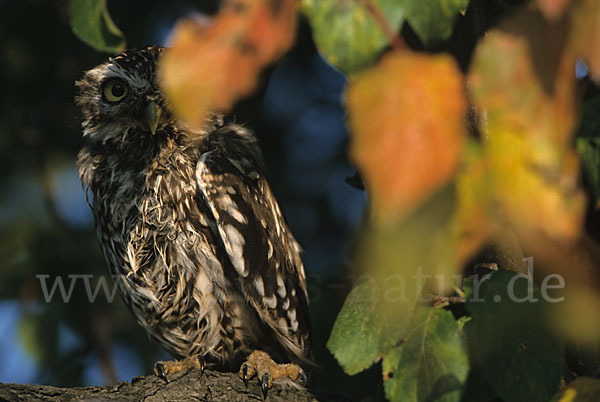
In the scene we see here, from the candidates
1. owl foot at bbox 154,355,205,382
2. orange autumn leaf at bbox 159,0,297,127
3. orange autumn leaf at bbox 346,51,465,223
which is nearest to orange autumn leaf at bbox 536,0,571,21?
orange autumn leaf at bbox 346,51,465,223

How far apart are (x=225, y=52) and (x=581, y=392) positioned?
2.89 feet

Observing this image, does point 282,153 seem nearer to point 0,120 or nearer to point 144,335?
point 144,335

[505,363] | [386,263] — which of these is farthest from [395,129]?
[505,363]

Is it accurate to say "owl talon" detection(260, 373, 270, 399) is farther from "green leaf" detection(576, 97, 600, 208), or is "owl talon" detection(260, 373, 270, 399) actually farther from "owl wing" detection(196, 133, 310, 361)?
"green leaf" detection(576, 97, 600, 208)

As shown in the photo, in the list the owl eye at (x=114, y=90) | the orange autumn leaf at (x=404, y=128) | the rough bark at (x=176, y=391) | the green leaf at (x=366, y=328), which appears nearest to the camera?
the orange autumn leaf at (x=404, y=128)

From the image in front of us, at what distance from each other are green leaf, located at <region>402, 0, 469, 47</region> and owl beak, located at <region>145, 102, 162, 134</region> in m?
2.13

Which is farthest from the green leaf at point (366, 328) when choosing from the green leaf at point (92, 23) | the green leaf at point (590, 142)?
the green leaf at point (92, 23)

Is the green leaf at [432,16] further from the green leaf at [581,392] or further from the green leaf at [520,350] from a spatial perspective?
the green leaf at [581,392]

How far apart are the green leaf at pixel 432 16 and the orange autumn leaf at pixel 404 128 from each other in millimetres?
90

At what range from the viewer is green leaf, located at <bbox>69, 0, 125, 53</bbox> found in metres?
1.22

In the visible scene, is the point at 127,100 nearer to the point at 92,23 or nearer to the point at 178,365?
the point at 178,365

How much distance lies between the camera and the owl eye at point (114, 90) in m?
3.30

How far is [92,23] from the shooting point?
1.23 meters

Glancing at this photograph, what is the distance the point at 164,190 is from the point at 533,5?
7.17 feet
